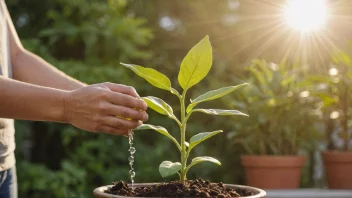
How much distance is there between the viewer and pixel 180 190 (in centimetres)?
78

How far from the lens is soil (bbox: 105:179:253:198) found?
0.76 metres

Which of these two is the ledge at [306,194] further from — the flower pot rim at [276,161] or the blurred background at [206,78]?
the blurred background at [206,78]

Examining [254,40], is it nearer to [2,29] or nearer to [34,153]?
[34,153]

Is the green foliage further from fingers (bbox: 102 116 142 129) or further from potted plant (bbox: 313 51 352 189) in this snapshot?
fingers (bbox: 102 116 142 129)

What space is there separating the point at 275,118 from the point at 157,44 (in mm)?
842

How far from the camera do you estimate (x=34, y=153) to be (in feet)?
8.90

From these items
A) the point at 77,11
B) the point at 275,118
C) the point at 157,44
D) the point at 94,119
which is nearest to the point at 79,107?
the point at 94,119

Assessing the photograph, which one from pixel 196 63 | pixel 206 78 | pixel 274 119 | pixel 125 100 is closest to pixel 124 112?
pixel 125 100

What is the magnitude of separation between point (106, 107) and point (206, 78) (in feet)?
6.20

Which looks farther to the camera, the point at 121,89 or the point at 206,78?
the point at 206,78

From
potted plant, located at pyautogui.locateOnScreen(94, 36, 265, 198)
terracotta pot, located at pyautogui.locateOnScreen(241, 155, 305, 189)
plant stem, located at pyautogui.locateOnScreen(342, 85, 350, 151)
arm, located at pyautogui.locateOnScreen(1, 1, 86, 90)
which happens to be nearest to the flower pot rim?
terracotta pot, located at pyautogui.locateOnScreen(241, 155, 305, 189)

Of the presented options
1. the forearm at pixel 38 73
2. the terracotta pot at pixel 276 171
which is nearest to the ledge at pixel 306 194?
the terracotta pot at pixel 276 171

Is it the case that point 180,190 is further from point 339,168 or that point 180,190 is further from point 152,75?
point 339,168

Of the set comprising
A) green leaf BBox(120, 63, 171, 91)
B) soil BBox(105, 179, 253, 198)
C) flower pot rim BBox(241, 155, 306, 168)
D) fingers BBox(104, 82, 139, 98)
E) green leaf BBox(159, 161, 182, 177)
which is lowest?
soil BBox(105, 179, 253, 198)
